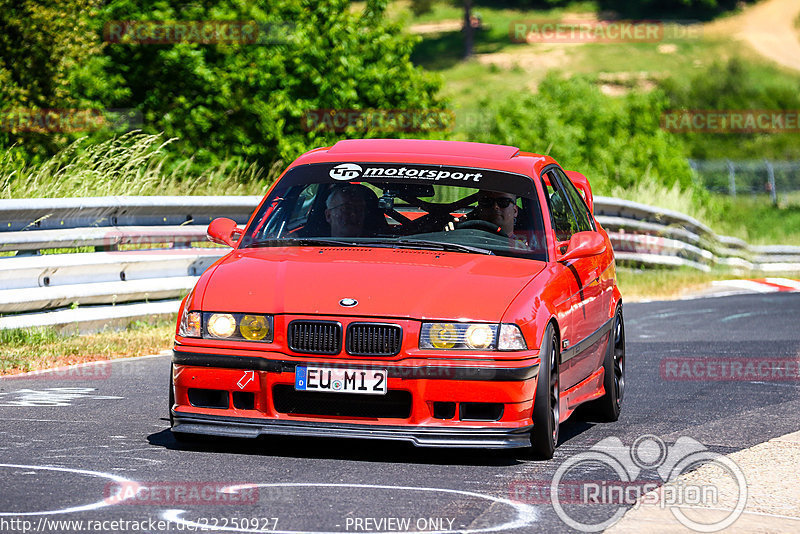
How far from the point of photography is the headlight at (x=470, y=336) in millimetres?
6676

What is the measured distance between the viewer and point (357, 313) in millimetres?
6676

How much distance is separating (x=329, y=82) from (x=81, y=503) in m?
18.0

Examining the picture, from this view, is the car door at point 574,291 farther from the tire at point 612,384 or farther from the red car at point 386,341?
the tire at point 612,384

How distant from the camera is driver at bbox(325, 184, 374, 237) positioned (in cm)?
792

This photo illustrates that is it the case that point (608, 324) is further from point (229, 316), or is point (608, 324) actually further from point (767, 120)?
point (767, 120)

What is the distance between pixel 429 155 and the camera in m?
8.38

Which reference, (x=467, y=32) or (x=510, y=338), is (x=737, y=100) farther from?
(x=510, y=338)

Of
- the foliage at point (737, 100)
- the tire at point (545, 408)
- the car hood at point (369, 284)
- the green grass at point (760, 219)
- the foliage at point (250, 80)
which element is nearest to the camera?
the car hood at point (369, 284)

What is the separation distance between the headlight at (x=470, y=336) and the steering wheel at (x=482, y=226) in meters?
1.32

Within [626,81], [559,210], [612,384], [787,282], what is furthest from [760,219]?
[626,81]

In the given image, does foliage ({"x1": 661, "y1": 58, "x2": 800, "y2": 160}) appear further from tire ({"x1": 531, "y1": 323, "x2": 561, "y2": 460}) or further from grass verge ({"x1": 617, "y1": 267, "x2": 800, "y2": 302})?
tire ({"x1": 531, "y1": 323, "x2": 561, "y2": 460})

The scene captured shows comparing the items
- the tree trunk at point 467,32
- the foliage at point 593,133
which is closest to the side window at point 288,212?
the foliage at point 593,133

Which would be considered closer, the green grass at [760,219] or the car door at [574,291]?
the car door at [574,291]

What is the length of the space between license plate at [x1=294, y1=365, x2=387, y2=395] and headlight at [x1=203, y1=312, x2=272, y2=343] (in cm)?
28
